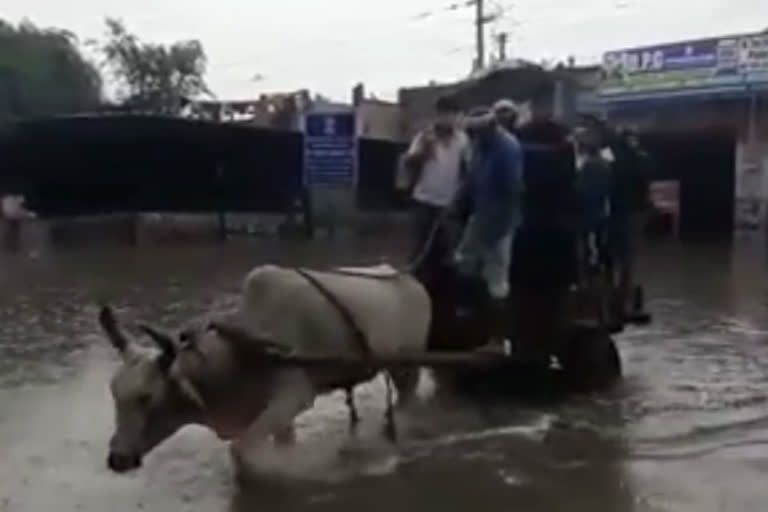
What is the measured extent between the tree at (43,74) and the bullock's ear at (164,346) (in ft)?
110

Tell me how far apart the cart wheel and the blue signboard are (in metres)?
20.8

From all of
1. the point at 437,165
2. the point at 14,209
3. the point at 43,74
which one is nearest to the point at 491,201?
the point at 437,165

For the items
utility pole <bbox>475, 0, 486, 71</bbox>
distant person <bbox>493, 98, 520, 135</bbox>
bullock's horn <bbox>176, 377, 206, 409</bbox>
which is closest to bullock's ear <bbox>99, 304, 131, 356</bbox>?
bullock's horn <bbox>176, 377, 206, 409</bbox>

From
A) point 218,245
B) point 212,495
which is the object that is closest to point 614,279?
point 212,495

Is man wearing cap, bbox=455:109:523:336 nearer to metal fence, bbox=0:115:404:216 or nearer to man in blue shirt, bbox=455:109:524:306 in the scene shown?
man in blue shirt, bbox=455:109:524:306

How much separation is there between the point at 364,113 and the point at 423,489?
1227 inches

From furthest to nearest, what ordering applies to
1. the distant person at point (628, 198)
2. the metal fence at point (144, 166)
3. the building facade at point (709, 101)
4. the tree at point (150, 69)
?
1. the tree at point (150, 69)
2. the building facade at point (709, 101)
3. the metal fence at point (144, 166)
4. the distant person at point (628, 198)

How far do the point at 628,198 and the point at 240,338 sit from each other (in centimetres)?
492

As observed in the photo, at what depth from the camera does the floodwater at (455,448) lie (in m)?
6.34

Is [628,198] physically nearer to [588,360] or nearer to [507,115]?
[588,360]

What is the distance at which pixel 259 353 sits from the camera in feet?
20.9

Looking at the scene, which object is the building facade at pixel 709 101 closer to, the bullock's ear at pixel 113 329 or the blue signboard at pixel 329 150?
the blue signboard at pixel 329 150

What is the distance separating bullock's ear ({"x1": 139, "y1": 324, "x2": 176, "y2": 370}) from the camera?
19.2 feet

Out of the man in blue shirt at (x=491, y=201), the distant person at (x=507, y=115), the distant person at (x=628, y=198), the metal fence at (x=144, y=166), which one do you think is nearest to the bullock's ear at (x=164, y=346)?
the man in blue shirt at (x=491, y=201)
